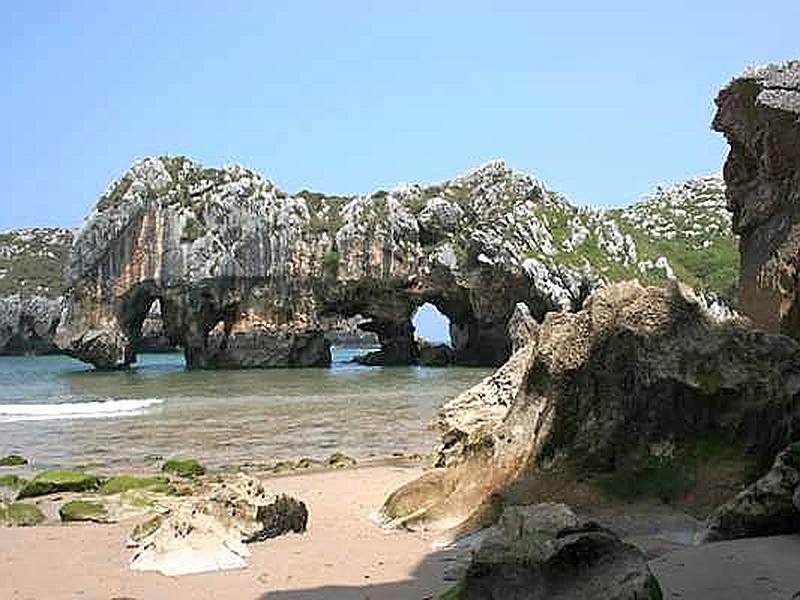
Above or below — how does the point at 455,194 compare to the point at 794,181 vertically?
above

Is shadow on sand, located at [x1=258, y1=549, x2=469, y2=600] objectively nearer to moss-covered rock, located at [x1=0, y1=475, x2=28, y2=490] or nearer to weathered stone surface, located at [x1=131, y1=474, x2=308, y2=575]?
weathered stone surface, located at [x1=131, y1=474, x2=308, y2=575]

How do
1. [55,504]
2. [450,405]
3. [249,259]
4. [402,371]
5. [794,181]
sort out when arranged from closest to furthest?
[794,181] → [55,504] → [450,405] → [402,371] → [249,259]

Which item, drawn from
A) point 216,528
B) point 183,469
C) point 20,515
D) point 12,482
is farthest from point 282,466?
point 216,528

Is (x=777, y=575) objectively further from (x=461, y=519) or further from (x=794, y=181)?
(x=794, y=181)

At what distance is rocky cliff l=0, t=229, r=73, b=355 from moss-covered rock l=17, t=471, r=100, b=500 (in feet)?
289

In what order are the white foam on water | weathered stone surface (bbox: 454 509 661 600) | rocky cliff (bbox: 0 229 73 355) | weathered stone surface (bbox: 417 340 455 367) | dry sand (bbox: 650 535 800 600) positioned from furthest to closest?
1. rocky cliff (bbox: 0 229 73 355)
2. weathered stone surface (bbox: 417 340 455 367)
3. the white foam on water
4. dry sand (bbox: 650 535 800 600)
5. weathered stone surface (bbox: 454 509 661 600)

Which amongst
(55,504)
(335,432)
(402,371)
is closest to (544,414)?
(55,504)

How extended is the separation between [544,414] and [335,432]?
1373 centimetres

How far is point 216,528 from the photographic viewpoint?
29.3ft

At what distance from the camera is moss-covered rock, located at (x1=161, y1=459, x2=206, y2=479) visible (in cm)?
1604

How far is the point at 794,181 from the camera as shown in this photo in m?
12.3

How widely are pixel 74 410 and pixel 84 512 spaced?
20.9m

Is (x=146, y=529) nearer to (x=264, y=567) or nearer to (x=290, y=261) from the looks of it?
(x=264, y=567)

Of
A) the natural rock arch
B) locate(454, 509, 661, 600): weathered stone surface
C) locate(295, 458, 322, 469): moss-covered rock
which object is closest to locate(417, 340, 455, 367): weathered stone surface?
the natural rock arch
